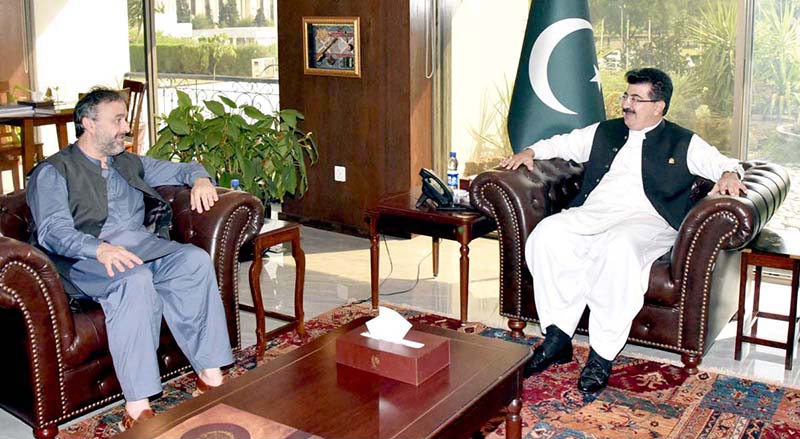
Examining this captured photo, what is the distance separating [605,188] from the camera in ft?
12.9

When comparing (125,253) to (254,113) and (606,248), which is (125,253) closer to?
(254,113)

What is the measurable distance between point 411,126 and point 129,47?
10.0ft

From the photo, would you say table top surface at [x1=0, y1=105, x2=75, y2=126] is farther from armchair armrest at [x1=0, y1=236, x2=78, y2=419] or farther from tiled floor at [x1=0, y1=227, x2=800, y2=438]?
armchair armrest at [x1=0, y1=236, x2=78, y2=419]

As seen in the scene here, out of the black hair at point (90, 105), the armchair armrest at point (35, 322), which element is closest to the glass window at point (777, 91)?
the black hair at point (90, 105)

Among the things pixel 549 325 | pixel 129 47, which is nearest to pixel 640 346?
pixel 549 325

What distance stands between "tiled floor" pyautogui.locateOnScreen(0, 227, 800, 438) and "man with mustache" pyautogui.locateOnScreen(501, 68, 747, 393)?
1.47ft

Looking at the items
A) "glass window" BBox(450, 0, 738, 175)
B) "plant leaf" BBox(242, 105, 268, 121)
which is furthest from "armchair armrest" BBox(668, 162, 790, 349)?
"plant leaf" BBox(242, 105, 268, 121)

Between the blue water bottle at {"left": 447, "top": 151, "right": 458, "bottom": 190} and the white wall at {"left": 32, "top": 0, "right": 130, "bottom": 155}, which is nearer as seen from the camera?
the blue water bottle at {"left": 447, "top": 151, "right": 458, "bottom": 190}

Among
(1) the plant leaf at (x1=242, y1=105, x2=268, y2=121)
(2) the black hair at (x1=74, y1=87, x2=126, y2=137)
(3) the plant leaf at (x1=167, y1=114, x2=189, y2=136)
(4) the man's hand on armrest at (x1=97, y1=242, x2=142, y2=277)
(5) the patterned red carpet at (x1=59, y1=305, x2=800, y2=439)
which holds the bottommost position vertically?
(5) the patterned red carpet at (x1=59, y1=305, x2=800, y2=439)

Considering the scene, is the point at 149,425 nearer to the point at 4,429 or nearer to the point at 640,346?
the point at 4,429

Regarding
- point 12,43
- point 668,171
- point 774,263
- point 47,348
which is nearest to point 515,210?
point 668,171

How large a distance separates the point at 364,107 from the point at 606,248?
8.50ft

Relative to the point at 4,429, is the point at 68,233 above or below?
above

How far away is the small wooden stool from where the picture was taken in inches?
146
